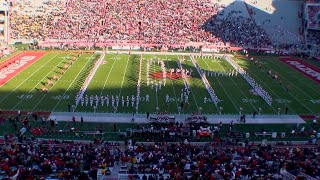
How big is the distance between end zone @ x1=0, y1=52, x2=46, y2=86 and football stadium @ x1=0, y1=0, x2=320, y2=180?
3.6 inches

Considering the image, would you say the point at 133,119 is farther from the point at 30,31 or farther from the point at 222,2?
the point at 222,2

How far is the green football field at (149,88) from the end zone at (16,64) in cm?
62

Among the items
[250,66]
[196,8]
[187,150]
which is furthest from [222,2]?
[187,150]

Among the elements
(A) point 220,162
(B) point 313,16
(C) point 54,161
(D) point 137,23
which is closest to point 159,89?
(A) point 220,162

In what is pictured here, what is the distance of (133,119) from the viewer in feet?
74.5

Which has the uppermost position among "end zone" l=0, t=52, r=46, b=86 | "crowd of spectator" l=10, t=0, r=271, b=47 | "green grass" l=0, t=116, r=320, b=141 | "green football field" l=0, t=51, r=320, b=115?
"crowd of spectator" l=10, t=0, r=271, b=47

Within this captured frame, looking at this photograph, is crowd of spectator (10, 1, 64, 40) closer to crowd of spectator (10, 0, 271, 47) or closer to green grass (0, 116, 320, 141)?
crowd of spectator (10, 0, 271, 47)

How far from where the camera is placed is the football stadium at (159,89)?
15125 millimetres

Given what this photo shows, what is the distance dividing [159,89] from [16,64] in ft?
49.6

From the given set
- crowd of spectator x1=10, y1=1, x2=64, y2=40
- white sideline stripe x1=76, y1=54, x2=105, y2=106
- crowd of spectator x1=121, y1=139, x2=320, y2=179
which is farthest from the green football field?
crowd of spectator x1=10, y1=1, x2=64, y2=40

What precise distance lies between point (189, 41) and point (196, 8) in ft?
32.8

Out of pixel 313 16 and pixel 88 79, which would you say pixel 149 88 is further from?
pixel 313 16

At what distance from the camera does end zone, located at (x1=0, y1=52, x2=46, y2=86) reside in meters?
32.0

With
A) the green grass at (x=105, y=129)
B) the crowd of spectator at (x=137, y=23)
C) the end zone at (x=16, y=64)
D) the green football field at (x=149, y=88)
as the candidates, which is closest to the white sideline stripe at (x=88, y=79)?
the green football field at (x=149, y=88)
